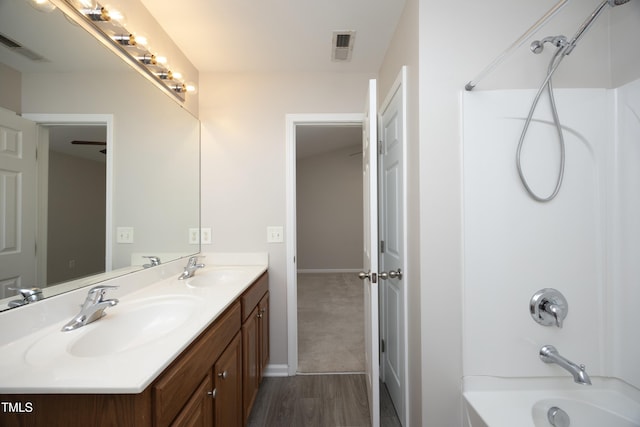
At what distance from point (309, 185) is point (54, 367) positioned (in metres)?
5.45

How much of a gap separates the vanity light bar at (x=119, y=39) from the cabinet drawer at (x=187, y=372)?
1.44 metres

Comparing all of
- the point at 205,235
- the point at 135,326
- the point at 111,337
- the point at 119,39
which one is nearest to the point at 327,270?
the point at 205,235

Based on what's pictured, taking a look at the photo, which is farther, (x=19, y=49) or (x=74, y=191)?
(x=74, y=191)

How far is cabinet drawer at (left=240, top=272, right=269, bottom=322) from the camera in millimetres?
1425

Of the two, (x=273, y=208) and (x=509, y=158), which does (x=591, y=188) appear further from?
(x=273, y=208)

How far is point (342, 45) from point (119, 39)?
4.28 feet

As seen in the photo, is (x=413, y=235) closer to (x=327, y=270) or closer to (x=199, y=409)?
(x=199, y=409)

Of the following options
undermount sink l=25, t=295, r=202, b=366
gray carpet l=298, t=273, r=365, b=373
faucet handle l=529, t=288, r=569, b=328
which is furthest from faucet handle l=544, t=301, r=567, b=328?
undermount sink l=25, t=295, r=202, b=366

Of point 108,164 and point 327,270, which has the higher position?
point 108,164

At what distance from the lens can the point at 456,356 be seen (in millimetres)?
1185

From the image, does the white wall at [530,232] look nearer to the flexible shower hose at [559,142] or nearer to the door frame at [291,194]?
the flexible shower hose at [559,142]

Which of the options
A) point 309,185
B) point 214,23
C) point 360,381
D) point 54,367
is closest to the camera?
point 54,367

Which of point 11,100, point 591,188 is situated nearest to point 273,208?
point 11,100

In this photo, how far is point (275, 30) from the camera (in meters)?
1.61
